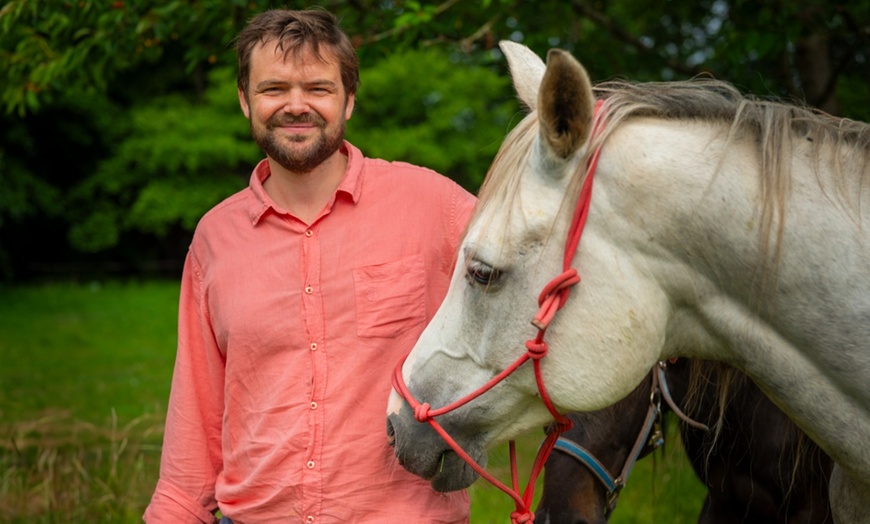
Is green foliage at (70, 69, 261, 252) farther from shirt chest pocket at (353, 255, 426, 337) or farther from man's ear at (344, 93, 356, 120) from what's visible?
shirt chest pocket at (353, 255, 426, 337)

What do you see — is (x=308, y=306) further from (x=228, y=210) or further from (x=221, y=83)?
(x=221, y=83)

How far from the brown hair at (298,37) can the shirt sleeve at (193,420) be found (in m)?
0.58

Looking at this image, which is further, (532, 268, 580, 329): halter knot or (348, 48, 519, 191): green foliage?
(348, 48, 519, 191): green foliage

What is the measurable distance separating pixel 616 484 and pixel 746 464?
20.8 inches

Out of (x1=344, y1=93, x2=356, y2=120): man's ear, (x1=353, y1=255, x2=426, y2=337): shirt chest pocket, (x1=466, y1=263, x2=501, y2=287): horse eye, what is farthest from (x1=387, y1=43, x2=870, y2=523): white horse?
(x1=344, y1=93, x2=356, y2=120): man's ear

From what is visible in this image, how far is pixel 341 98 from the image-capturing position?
239 cm

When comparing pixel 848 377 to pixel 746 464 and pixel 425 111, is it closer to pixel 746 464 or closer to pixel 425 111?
pixel 746 464

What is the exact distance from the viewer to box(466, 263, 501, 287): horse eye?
198 centimetres

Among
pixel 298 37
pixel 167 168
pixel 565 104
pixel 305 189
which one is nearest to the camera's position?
pixel 565 104

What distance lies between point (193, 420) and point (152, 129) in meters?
20.9

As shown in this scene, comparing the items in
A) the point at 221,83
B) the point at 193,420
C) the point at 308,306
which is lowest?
the point at 221,83

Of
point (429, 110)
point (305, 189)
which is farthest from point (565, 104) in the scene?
point (429, 110)

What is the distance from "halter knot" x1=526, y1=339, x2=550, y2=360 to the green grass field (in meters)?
0.44

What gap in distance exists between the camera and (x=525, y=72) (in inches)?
87.9
